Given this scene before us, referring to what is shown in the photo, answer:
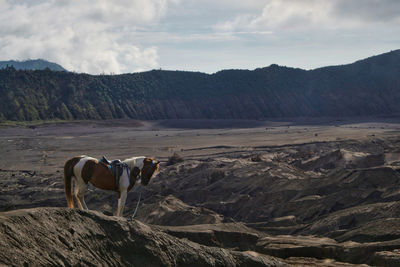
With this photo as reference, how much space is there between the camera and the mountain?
107 m

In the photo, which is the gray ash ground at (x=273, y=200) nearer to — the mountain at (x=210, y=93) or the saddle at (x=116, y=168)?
the saddle at (x=116, y=168)

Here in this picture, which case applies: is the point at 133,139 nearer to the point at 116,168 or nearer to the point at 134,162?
the point at 134,162

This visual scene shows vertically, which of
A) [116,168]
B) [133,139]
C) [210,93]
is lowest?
[133,139]

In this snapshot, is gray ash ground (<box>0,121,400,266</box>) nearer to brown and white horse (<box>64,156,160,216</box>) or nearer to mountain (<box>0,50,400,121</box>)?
brown and white horse (<box>64,156,160,216</box>)

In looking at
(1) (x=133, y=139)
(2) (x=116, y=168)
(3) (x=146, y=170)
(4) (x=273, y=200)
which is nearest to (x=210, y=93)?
(1) (x=133, y=139)

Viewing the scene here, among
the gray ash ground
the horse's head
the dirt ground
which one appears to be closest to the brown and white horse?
the horse's head

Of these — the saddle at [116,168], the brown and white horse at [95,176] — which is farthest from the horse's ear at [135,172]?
the saddle at [116,168]

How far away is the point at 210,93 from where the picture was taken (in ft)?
411

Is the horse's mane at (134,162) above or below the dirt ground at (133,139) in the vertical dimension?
above

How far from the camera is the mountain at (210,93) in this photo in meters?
107

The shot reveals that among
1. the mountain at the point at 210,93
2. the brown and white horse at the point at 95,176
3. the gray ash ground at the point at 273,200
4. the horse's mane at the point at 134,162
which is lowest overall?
the gray ash ground at the point at 273,200

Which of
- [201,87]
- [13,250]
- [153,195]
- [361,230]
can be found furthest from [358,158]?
[201,87]

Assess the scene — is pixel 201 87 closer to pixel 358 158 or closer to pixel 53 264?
pixel 358 158

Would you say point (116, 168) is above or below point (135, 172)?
above
